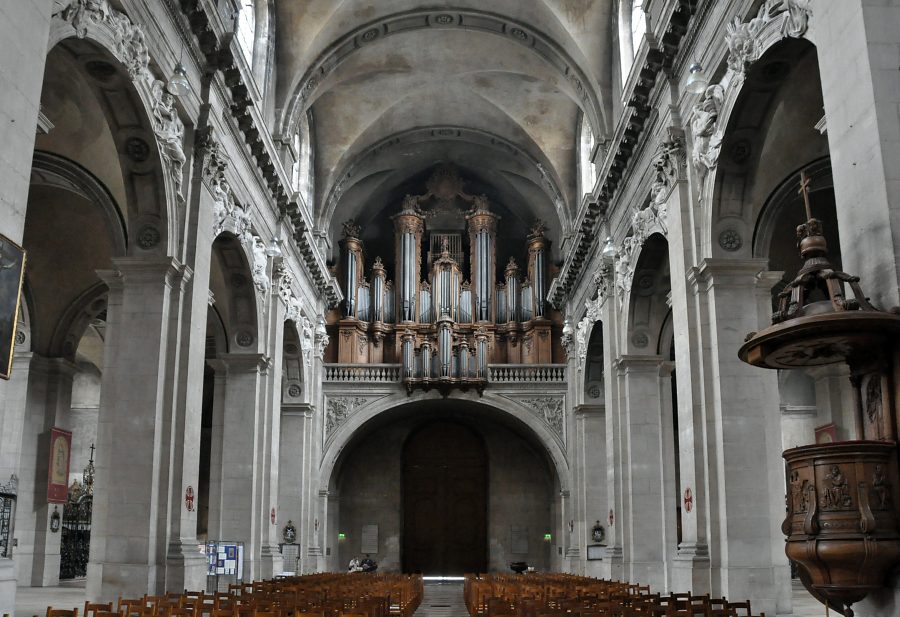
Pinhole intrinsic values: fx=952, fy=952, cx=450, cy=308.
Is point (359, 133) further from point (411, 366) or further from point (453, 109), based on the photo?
point (411, 366)

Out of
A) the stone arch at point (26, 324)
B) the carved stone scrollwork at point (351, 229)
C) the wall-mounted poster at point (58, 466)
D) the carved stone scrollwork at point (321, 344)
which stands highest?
the carved stone scrollwork at point (351, 229)

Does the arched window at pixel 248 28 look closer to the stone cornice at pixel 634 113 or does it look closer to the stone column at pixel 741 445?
the stone cornice at pixel 634 113

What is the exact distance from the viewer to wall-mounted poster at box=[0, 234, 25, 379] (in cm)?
821

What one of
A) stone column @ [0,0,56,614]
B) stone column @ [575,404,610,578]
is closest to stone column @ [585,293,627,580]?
stone column @ [575,404,610,578]

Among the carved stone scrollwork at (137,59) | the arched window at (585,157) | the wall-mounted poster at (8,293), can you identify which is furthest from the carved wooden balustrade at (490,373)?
the wall-mounted poster at (8,293)

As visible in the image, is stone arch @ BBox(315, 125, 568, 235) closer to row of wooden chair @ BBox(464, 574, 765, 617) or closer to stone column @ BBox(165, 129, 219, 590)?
stone column @ BBox(165, 129, 219, 590)

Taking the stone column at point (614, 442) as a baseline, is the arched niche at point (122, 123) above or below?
above

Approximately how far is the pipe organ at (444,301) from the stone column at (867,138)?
2217cm

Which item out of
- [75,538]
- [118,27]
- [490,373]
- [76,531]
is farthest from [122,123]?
[490,373]

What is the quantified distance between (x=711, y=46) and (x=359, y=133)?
15.9 meters

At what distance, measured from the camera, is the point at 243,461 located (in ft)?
66.3

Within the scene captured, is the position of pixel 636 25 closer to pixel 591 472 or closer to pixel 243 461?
pixel 243 461

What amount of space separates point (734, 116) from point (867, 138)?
17.2 feet

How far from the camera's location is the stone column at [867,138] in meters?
8.18
